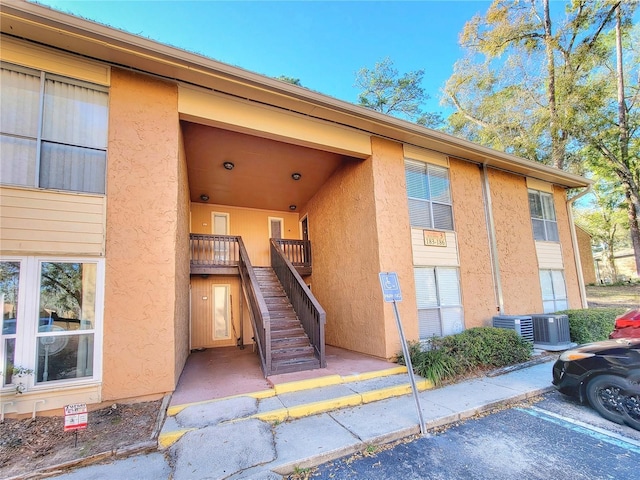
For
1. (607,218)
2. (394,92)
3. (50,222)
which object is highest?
(394,92)

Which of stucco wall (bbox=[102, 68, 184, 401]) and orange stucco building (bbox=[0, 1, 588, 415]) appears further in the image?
stucco wall (bbox=[102, 68, 184, 401])

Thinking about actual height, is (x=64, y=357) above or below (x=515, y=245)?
below

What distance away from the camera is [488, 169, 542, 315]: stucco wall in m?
8.45

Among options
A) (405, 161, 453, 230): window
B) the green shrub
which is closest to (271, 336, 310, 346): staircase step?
the green shrub

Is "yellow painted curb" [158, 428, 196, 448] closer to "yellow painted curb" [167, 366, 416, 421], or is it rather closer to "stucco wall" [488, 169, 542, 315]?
"yellow painted curb" [167, 366, 416, 421]

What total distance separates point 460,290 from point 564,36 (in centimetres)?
1617

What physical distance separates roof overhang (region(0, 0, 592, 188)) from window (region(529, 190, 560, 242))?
3877mm

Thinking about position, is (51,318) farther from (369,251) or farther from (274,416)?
(369,251)

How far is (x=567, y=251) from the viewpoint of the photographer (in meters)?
10.1

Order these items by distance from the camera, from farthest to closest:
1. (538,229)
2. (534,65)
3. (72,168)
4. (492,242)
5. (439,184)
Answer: (534,65)
(538,229)
(492,242)
(439,184)
(72,168)

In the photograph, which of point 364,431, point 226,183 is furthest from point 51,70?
point 364,431

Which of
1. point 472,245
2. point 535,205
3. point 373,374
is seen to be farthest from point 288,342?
point 535,205

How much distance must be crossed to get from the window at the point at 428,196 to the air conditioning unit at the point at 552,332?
344 cm

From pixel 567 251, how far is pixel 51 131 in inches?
543
